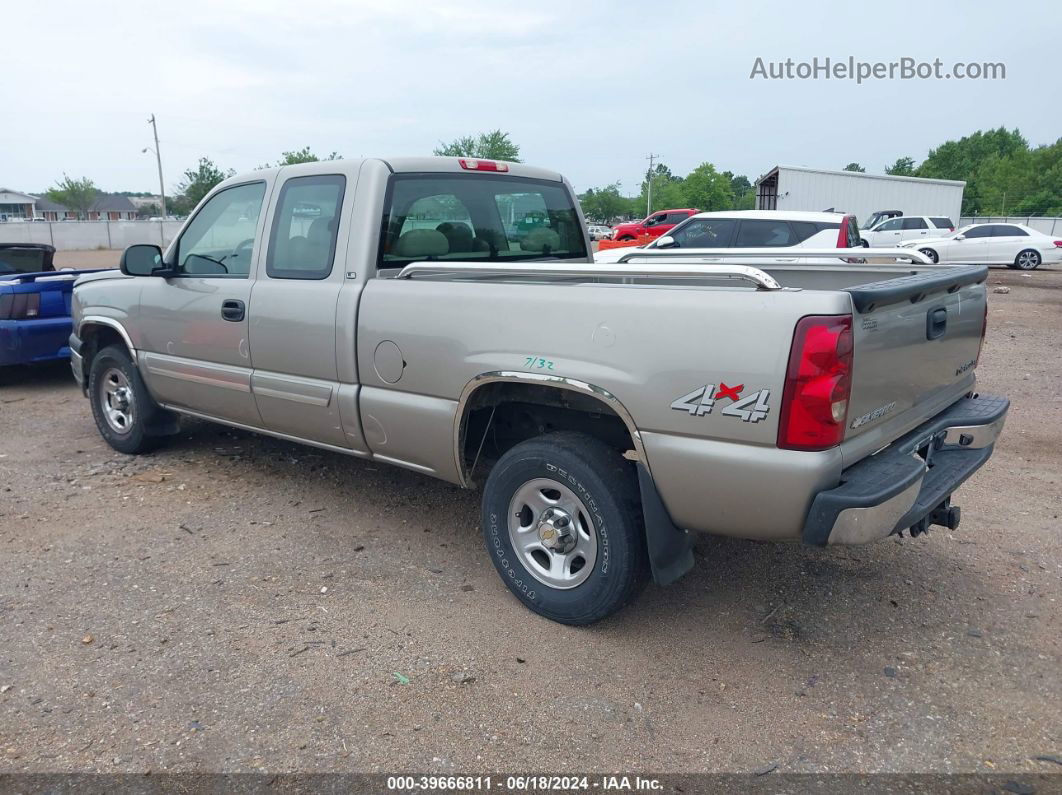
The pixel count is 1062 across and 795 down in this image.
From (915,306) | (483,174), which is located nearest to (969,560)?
(915,306)

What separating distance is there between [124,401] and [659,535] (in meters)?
4.35

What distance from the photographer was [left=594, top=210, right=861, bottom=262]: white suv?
10867mm

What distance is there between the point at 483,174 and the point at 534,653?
2718 mm

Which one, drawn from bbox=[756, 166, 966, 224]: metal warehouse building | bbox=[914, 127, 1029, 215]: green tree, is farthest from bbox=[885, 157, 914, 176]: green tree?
bbox=[756, 166, 966, 224]: metal warehouse building

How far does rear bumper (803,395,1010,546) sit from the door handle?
3.26m

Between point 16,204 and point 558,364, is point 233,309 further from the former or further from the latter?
point 16,204

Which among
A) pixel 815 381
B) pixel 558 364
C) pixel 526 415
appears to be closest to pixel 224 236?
pixel 526 415

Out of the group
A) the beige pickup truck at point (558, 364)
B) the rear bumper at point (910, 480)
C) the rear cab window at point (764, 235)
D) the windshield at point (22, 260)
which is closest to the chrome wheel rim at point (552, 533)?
the beige pickup truck at point (558, 364)

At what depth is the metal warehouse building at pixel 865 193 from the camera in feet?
123

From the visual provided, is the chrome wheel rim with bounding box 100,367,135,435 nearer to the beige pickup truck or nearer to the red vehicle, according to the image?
the beige pickup truck

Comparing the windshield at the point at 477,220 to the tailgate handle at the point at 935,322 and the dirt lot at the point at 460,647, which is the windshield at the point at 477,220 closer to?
the dirt lot at the point at 460,647

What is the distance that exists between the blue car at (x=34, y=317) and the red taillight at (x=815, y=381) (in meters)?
7.10

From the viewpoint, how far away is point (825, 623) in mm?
3531

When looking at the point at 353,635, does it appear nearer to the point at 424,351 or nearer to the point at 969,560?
the point at 424,351
